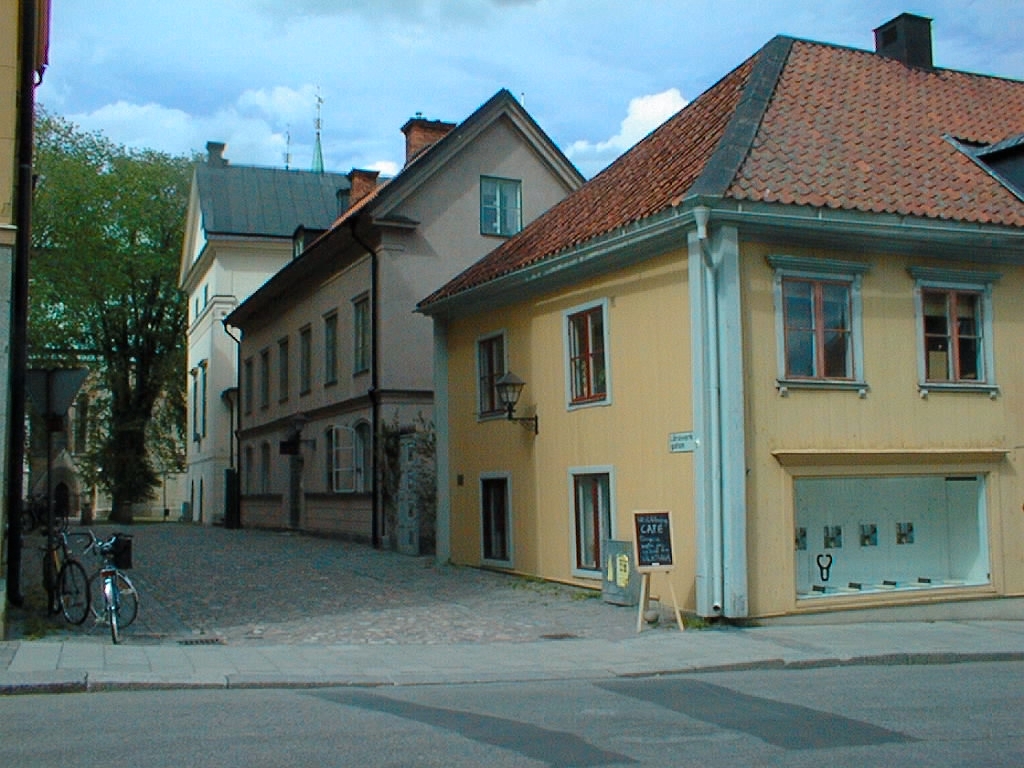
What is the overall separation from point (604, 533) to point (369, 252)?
484 inches

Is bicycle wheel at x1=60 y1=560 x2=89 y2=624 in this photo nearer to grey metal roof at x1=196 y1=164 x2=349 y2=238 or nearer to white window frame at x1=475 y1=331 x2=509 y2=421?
white window frame at x1=475 y1=331 x2=509 y2=421

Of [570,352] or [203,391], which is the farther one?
[203,391]

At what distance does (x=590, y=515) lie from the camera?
57.2 ft

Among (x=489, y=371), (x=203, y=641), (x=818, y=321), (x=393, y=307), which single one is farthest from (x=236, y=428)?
(x=818, y=321)

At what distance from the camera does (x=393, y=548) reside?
2503cm

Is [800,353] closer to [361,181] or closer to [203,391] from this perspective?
[361,181]

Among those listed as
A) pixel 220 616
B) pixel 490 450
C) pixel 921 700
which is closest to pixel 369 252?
pixel 490 450

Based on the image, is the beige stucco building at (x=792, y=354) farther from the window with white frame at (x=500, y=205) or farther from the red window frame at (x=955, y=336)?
the window with white frame at (x=500, y=205)

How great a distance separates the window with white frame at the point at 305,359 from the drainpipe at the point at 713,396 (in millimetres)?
19662

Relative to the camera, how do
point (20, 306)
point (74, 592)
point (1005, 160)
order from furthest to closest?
point (1005, 160) → point (20, 306) → point (74, 592)

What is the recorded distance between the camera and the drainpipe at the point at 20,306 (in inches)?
541

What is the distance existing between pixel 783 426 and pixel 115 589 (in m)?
7.97

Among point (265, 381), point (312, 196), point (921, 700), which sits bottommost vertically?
point (921, 700)

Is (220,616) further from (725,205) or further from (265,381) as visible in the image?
(265,381)
